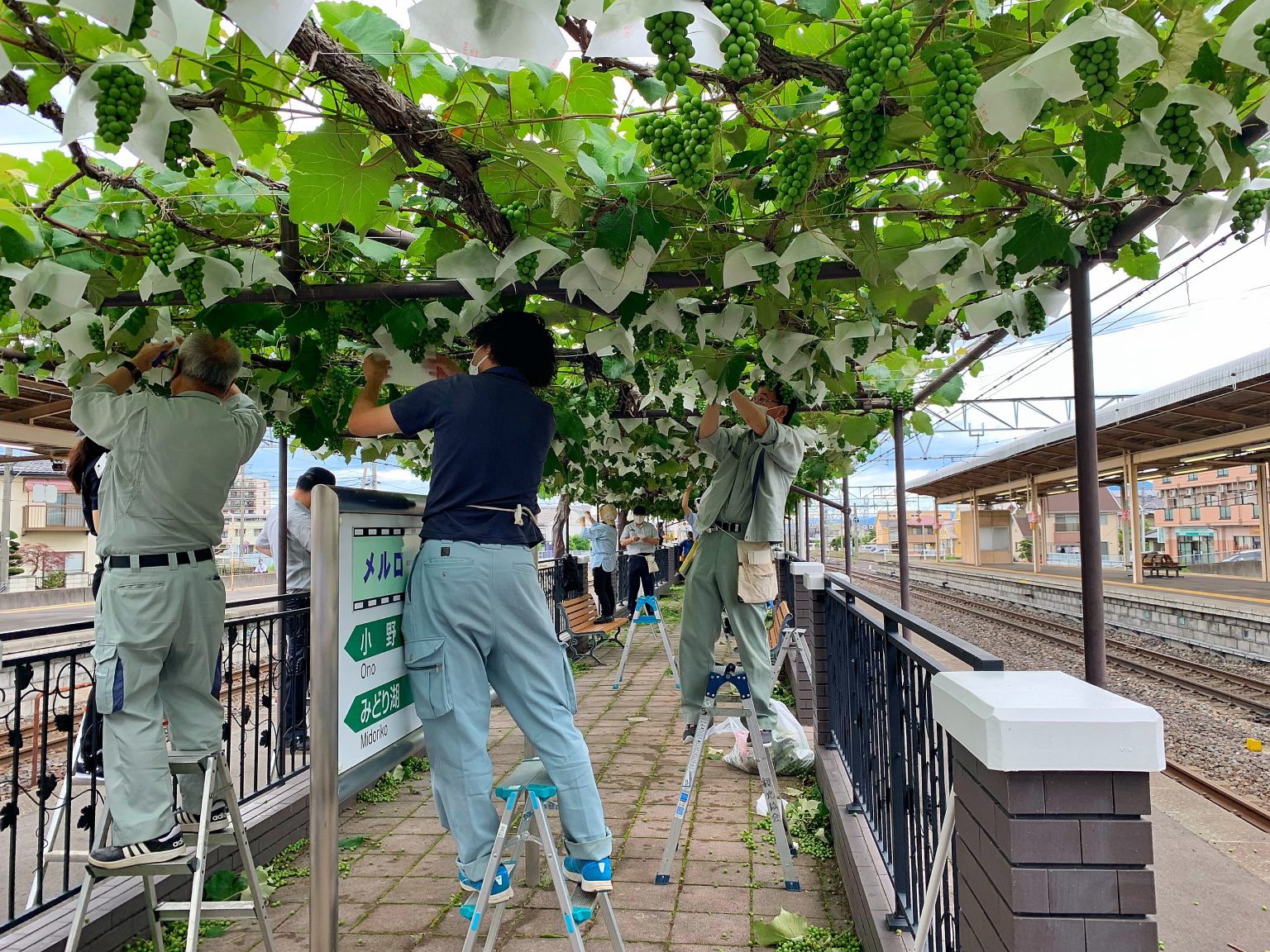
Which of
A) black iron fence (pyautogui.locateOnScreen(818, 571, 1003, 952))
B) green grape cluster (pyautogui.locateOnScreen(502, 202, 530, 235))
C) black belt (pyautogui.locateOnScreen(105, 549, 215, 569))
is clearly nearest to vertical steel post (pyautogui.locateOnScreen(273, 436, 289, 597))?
black belt (pyautogui.locateOnScreen(105, 549, 215, 569))

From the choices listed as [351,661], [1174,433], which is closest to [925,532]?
[1174,433]

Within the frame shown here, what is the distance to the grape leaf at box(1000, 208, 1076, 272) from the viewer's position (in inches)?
93.1

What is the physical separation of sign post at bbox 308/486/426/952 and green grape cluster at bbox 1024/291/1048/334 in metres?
2.38

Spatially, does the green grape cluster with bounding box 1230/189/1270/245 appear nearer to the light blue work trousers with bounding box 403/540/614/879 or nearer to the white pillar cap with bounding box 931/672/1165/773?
the white pillar cap with bounding box 931/672/1165/773

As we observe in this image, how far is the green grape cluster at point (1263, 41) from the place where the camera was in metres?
1.37

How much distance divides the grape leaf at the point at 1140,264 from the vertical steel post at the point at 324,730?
2.82m

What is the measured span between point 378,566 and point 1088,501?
2.04 m

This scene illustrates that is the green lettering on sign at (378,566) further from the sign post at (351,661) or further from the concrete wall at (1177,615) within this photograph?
the concrete wall at (1177,615)

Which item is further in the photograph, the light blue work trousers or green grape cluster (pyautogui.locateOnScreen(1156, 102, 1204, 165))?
the light blue work trousers

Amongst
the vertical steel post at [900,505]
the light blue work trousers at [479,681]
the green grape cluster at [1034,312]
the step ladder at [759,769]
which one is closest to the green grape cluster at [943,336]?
the green grape cluster at [1034,312]

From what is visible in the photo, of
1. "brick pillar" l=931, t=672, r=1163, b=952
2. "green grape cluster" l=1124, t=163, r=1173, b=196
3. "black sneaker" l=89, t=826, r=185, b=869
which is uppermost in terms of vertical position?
"green grape cluster" l=1124, t=163, r=1173, b=196

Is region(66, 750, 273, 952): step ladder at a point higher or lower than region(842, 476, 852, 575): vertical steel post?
lower

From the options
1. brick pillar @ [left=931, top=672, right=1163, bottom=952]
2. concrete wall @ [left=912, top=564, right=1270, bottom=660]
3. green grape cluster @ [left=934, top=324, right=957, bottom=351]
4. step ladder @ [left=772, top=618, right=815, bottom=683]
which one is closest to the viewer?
brick pillar @ [left=931, top=672, right=1163, bottom=952]

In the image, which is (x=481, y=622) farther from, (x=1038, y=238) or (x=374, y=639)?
(x=1038, y=238)
